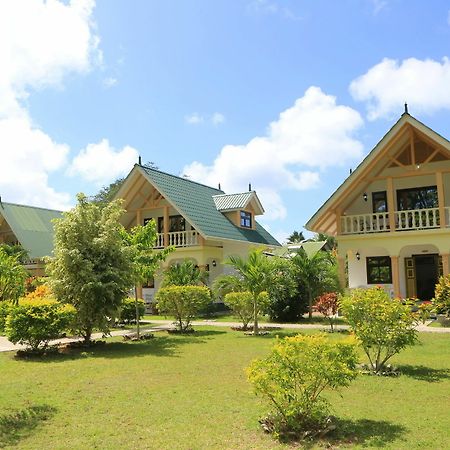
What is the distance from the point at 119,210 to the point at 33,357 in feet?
16.3

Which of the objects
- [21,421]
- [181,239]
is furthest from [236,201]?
[21,421]

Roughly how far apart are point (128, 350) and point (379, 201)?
1475cm

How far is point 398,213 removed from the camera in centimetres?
2147

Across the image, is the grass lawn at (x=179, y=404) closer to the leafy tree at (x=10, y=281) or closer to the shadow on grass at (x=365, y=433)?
the shadow on grass at (x=365, y=433)

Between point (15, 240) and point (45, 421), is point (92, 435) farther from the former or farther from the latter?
point (15, 240)

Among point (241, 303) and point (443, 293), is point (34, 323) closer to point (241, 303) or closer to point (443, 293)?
point (241, 303)

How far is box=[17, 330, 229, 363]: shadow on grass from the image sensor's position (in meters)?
13.0

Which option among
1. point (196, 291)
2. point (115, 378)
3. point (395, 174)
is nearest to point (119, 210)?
point (196, 291)

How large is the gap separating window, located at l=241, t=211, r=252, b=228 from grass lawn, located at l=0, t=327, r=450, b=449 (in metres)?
19.3

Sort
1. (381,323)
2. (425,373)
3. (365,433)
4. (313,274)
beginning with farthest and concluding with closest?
(313,274) < (425,373) < (381,323) < (365,433)

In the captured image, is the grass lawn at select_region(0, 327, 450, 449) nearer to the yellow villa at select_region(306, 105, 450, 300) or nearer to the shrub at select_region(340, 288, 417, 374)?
the shrub at select_region(340, 288, 417, 374)

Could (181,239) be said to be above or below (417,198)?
below

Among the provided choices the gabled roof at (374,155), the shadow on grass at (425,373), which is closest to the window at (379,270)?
the gabled roof at (374,155)

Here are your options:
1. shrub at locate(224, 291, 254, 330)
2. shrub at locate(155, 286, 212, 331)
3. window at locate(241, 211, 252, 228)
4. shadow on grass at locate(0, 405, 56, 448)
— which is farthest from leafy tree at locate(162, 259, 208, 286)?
shadow on grass at locate(0, 405, 56, 448)
